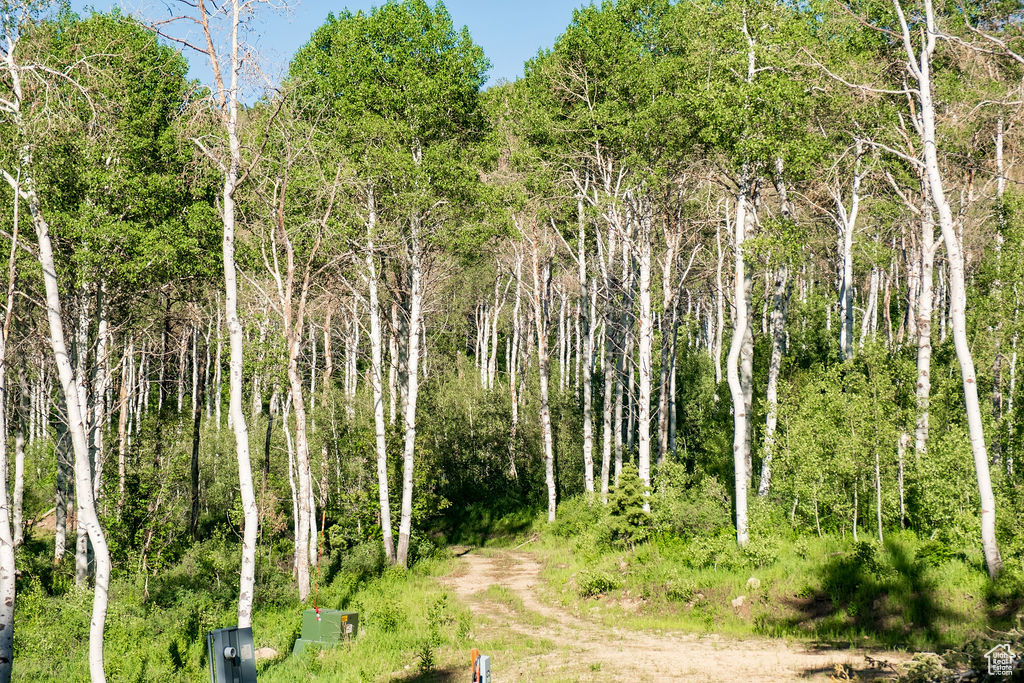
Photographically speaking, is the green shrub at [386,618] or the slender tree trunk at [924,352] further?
the slender tree trunk at [924,352]

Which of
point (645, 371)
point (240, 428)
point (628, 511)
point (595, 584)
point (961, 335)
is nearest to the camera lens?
point (240, 428)

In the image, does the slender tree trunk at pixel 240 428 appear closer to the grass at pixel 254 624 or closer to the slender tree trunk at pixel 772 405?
the grass at pixel 254 624

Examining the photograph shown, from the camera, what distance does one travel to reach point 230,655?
7.59 meters

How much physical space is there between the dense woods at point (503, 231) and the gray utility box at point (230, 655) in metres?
4.43

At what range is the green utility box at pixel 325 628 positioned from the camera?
14633 millimetres

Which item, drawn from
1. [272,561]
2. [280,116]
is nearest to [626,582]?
[272,561]

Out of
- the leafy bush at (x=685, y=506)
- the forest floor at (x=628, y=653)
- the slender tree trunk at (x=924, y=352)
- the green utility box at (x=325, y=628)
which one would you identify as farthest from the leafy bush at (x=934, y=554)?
the green utility box at (x=325, y=628)

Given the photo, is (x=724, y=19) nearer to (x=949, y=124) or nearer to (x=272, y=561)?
(x=949, y=124)

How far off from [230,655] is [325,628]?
299 inches

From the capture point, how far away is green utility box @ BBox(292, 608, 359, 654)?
48.0 feet

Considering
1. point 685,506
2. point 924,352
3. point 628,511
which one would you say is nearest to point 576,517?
point 628,511

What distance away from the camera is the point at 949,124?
18.6 metres

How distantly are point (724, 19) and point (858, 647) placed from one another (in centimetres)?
1419

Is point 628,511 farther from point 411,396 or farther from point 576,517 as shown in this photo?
point 411,396
